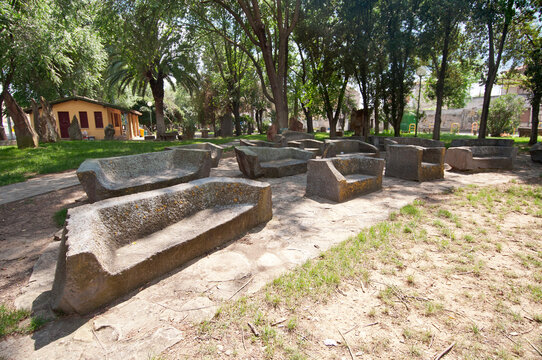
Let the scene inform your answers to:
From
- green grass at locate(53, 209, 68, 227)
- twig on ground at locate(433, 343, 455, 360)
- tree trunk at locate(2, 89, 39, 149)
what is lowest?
twig on ground at locate(433, 343, 455, 360)

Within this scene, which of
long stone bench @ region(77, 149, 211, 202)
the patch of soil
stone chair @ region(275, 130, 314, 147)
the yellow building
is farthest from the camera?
the yellow building

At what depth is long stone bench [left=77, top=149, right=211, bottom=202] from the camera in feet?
13.9

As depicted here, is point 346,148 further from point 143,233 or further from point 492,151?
point 143,233

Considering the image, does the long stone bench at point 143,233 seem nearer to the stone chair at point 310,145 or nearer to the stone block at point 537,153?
the stone chair at point 310,145

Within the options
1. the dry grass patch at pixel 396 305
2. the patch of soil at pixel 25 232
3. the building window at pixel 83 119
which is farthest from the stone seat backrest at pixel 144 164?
the building window at pixel 83 119

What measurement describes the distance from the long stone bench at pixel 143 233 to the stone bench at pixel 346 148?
5.35m

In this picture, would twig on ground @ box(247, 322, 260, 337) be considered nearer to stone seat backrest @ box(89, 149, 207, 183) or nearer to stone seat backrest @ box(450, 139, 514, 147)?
stone seat backrest @ box(89, 149, 207, 183)

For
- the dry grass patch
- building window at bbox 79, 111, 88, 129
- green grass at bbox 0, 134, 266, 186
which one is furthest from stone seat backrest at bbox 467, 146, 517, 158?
building window at bbox 79, 111, 88, 129

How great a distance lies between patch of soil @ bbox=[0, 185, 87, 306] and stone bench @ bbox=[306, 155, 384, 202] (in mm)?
4051

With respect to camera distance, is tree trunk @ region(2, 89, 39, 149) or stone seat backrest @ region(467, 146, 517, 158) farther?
tree trunk @ region(2, 89, 39, 149)

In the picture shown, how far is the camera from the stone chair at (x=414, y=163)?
638 cm

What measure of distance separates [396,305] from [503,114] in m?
24.4

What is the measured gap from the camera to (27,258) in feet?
10.1

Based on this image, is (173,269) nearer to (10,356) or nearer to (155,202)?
(155,202)
